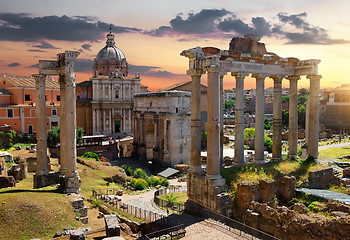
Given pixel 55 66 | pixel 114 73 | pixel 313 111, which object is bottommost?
pixel 313 111

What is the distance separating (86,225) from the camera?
16.9 meters

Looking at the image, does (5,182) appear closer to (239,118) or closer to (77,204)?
(77,204)

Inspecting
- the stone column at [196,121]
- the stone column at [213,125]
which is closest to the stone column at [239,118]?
the stone column at [196,121]

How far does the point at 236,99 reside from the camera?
2177cm

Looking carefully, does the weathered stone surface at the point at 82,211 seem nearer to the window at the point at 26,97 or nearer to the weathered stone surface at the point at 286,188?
the weathered stone surface at the point at 286,188

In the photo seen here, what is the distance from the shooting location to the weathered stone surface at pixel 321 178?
806 inches

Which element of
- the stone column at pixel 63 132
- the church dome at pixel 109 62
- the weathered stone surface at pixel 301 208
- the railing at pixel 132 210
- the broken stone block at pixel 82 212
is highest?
the church dome at pixel 109 62

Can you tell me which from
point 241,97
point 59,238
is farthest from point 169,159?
point 59,238

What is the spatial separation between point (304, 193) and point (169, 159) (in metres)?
27.4

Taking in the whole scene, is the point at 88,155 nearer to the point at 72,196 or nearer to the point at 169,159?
the point at 169,159

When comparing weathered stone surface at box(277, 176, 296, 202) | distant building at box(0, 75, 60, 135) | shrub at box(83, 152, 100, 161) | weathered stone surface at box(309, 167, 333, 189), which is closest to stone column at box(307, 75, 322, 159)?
weathered stone surface at box(309, 167, 333, 189)

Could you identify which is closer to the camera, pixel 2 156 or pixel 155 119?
pixel 2 156

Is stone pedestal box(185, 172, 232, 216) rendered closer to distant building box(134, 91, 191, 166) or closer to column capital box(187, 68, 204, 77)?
column capital box(187, 68, 204, 77)

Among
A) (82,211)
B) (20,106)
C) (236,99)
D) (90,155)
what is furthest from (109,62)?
(82,211)
